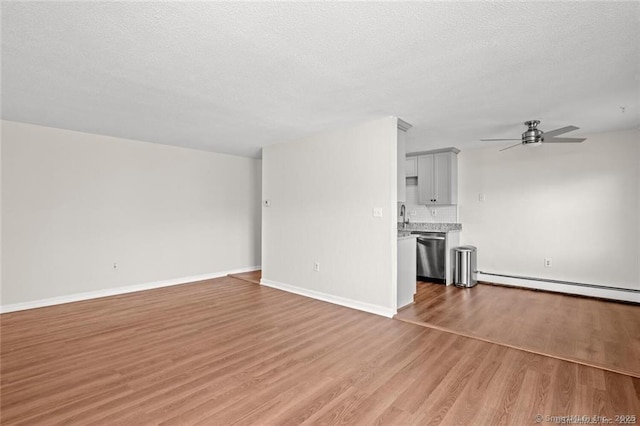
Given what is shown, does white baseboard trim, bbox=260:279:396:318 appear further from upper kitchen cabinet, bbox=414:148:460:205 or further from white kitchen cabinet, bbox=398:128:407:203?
upper kitchen cabinet, bbox=414:148:460:205

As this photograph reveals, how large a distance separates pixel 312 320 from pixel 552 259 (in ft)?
13.0

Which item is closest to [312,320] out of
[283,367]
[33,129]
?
[283,367]

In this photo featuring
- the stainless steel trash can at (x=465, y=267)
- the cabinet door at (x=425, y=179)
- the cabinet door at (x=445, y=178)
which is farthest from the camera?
the cabinet door at (x=425, y=179)

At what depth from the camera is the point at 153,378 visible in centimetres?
233

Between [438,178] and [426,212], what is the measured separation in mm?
766

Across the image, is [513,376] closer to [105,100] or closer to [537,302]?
[537,302]

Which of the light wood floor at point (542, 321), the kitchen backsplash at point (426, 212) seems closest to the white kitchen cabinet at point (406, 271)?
the light wood floor at point (542, 321)

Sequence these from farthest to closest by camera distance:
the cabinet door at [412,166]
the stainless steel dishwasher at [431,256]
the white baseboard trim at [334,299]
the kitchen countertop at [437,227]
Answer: the cabinet door at [412,166]
the kitchen countertop at [437,227]
the stainless steel dishwasher at [431,256]
the white baseboard trim at [334,299]

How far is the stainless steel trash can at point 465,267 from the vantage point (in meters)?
5.20

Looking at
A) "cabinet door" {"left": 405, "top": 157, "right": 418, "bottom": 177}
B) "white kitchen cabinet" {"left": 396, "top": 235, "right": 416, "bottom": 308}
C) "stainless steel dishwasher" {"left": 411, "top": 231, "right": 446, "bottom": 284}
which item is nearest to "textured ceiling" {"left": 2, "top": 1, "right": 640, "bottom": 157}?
"white kitchen cabinet" {"left": 396, "top": 235, "right": 416, "bottom": 308}

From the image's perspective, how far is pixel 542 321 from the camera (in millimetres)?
3555

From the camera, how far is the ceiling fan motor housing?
3.87m

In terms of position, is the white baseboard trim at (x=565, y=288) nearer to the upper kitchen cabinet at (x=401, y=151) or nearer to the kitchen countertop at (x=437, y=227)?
the kitchen countertop at (x=437, y=227)

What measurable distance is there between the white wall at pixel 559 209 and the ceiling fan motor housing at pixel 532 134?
1.27 metres
